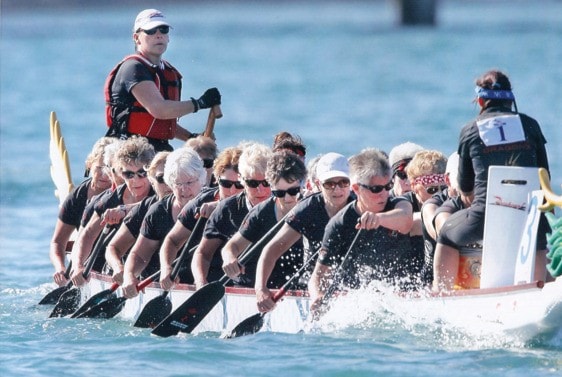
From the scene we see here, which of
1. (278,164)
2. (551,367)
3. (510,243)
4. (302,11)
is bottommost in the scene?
(551,367)

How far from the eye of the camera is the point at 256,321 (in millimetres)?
8195

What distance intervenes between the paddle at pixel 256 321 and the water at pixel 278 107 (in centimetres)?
7

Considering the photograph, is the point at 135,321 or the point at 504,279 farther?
the point at 135,321

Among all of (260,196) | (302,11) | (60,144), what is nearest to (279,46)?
(302,11)

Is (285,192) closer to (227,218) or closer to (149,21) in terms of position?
(227,218)

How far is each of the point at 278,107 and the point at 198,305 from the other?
813 inches

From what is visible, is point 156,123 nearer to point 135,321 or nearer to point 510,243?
point 135,321

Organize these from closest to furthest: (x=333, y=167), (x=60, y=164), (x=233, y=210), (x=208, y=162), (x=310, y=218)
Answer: (x=333, y=167), (x=310, y=218), (x=233, y=210), (x=208, y=162), (x=60, y=164)

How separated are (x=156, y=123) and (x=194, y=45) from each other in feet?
122

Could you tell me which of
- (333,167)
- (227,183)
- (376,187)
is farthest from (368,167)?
(227,183)

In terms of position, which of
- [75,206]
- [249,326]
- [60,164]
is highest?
[60,164]

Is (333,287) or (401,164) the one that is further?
(401,164)

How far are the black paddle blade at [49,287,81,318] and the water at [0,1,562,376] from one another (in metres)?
0.12

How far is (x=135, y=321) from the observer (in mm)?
9047
